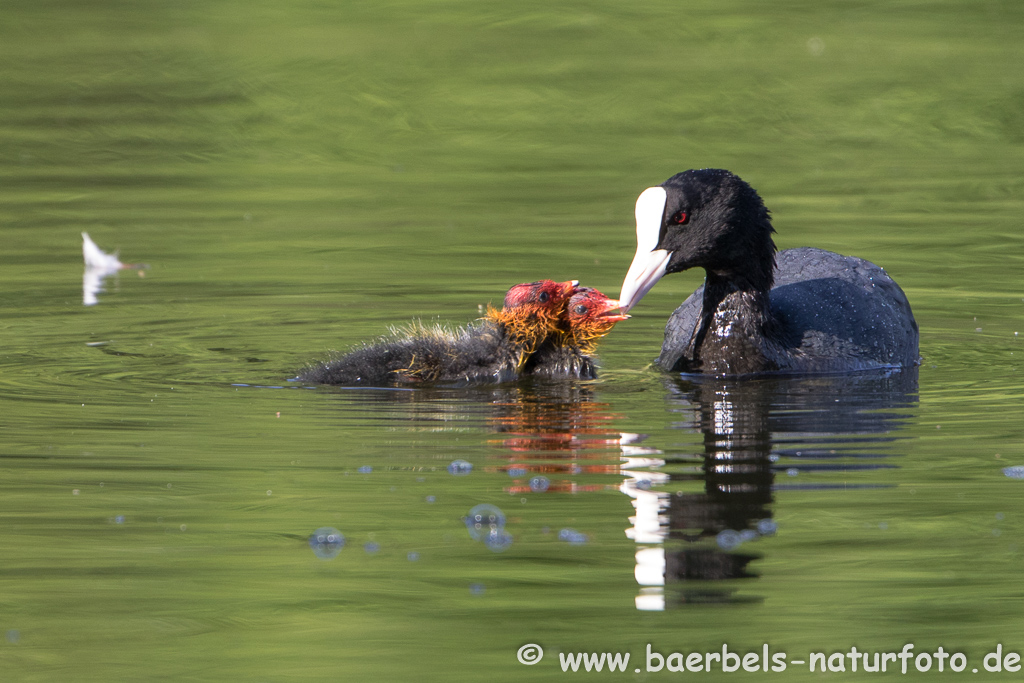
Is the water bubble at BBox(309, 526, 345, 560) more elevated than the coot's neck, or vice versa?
the coot's neck

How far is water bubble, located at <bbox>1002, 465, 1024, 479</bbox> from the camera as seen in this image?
19.8 feet

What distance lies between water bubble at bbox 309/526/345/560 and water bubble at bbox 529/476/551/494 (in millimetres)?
807

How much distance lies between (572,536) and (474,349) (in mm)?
2755

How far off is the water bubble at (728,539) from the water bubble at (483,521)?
731mm

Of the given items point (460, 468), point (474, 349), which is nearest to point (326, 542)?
point (460, 468)

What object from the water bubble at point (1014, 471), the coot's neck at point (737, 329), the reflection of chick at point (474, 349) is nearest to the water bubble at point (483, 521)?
the water bubble at point (1014, 471)

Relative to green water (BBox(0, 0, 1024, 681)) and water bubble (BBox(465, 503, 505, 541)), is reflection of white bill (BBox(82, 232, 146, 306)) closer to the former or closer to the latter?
green water (BBox(0, 0, 1024, 681))

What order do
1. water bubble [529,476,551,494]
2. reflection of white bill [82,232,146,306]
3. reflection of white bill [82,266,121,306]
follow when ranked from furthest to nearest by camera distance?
reflection of white bill [82,232,146,306] < reflection of white bill [82,266,121,306] < water bubble [529,476,551,494]

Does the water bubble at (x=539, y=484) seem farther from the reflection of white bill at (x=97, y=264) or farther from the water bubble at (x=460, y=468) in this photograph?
the reflection of white bill at (x=97, y=264)

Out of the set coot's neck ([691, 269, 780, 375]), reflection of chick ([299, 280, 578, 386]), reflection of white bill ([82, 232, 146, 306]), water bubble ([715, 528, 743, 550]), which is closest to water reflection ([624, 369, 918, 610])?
water bubble ([715, 528, 743, 550])

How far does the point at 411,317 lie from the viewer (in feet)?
31.1

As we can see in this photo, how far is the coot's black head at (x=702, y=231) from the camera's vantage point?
7.93 metres

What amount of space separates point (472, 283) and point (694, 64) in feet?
27.9

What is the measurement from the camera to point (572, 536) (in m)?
5.35
